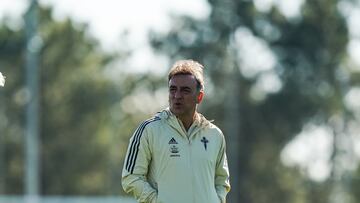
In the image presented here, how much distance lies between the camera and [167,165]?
11.2 metres

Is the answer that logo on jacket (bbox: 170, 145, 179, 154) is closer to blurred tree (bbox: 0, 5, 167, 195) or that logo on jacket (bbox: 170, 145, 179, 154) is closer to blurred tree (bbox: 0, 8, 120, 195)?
blurred tree (bbox: 0, 5, 167, 195)

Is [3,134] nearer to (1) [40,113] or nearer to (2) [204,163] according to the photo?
(1) [40,113]

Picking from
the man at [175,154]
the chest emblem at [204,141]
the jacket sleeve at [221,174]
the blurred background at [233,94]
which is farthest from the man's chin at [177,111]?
the blurred background at [233,94]

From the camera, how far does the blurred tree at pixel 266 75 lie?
199ft

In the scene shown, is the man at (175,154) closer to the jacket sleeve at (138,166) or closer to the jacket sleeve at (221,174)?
the jacket sleeve at (138,166)

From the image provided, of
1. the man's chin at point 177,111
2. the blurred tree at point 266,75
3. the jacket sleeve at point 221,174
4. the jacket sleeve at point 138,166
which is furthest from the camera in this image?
the blurred tree at point 266,75

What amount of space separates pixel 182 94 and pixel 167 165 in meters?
0.64

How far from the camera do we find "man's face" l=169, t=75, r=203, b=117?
11227 mm

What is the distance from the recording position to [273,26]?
62281 millimetres

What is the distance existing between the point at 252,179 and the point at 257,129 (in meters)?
2.40

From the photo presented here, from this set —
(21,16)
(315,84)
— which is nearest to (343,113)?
(315,84)

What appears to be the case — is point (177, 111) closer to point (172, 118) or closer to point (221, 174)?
point (172, 118)

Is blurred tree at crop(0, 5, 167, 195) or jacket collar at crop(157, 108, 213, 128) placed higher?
blurred tree at crop(0, 5, 167, 195)

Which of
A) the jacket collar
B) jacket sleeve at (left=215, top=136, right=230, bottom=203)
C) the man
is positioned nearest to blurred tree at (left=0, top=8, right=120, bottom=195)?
jacket sleeve at (left=215, top=136, right=230, bottom=203)
